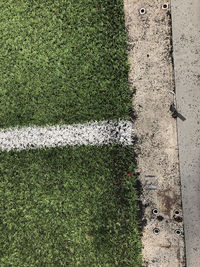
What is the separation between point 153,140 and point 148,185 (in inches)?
23.4

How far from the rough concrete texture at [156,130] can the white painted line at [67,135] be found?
0.74ft

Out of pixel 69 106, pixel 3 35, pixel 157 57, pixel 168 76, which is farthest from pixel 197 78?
pixel 3 35

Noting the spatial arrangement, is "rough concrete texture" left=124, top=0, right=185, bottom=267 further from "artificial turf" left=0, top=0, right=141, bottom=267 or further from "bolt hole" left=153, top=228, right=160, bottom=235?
"artificial turf" left=0, top=0, right=141, bottom=267

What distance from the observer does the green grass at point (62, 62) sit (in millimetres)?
2660

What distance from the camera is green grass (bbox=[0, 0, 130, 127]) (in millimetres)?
2660

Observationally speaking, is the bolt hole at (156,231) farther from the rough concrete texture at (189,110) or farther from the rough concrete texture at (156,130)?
the rough concrete texture at (189,110)

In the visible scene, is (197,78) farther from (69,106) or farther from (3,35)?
(3,35)

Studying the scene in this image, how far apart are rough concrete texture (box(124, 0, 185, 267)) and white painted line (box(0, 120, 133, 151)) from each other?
8.9 inches

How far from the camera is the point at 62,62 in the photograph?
275 centimetres

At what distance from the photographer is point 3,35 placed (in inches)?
113

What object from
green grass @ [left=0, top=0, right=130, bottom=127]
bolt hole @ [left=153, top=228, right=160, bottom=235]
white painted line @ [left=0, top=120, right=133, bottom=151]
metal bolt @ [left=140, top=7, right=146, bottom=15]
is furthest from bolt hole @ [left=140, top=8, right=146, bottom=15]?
bolt hole @ [left=153, top=228, right=160, bottom=235]

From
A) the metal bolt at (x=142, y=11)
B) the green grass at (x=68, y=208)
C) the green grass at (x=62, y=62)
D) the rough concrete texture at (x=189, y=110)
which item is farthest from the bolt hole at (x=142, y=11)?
the green grass at (x=68, y=208)

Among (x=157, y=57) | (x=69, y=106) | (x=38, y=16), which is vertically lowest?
(x=69, y=106)

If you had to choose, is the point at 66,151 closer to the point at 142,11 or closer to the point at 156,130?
the point at 156,130
